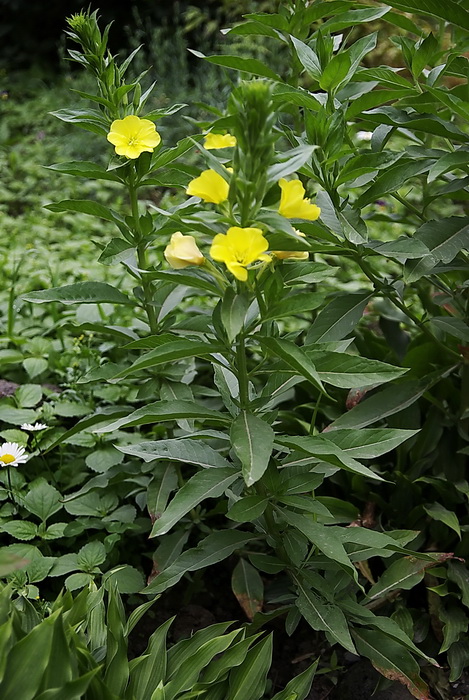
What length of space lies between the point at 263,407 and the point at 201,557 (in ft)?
1.24

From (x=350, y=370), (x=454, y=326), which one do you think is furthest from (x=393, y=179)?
(x=350, y=370)

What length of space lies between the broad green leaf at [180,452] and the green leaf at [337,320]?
40 centimetres

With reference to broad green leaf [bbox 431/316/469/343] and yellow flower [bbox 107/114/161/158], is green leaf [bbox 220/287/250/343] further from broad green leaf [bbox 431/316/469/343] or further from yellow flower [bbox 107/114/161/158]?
broad green leaf [bbox 431/316/469/343]

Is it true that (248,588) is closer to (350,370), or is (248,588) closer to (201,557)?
(201,557)

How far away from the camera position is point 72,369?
2.49 meters

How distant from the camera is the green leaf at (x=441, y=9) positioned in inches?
68.5

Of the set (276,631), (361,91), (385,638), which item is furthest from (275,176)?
(276,631)

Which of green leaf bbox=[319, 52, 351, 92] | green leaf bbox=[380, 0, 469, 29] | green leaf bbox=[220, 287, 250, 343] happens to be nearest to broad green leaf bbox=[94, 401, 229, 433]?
green leaf bbox=[220, 287, 250, 343]

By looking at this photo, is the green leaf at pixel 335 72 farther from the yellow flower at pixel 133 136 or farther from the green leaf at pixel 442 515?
the green leaf at pixel 442 515

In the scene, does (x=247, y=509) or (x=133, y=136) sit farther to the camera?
(x=133, y=136)

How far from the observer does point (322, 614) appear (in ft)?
5.28

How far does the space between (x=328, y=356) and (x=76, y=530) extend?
0.95 metres

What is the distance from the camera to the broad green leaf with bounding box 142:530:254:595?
1613mm

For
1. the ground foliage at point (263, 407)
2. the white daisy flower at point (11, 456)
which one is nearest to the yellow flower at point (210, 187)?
the ground foliage at point (263, 407)
